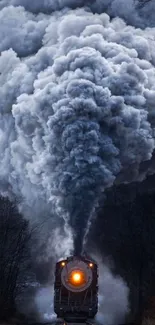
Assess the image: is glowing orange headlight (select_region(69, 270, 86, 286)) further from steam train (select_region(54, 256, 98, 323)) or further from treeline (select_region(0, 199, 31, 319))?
treeline (select_region(0, 199, 31, 319))

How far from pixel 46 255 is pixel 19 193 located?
4.96 m

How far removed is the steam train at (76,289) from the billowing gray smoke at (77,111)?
7.77 meters

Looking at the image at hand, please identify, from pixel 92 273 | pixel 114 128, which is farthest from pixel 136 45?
pixel 92 273

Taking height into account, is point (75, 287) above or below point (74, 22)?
below

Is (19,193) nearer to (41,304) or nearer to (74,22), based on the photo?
(41,304)

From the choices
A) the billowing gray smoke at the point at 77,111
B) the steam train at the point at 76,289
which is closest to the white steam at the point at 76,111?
the billowing gray smoke at the point at 77,111

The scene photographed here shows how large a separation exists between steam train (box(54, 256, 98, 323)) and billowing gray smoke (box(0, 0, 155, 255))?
7770mm

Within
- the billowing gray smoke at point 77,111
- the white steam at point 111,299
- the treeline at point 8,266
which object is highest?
the billowing gray smoke at point 77,111

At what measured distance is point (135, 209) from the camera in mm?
30797

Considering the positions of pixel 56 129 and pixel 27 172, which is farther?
pixel 27 172

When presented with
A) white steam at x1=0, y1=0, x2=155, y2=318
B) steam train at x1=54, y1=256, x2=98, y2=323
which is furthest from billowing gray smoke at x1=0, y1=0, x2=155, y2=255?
steam train at x1=54, y1=256, x2=98, y2=323

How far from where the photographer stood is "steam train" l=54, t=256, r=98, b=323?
12289mm

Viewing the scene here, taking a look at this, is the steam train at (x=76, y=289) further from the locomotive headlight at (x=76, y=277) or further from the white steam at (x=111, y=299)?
the white steam at (x=111, y=299)

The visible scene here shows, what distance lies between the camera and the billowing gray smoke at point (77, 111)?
818 inches
